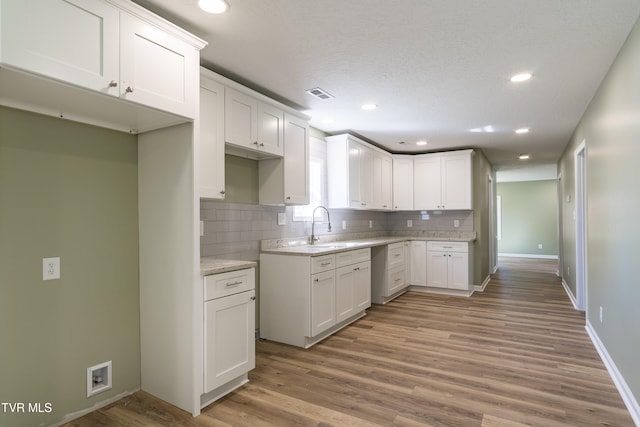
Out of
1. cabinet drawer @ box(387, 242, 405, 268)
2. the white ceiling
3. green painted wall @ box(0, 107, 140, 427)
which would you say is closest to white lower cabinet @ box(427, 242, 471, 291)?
cabinet drawer @ box(387, 242, 405, 268)

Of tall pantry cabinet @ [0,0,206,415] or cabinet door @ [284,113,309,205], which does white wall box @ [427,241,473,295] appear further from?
tall pantry cabinet @ [0,0,206,415]

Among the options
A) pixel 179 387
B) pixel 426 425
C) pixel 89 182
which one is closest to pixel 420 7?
pixel 89 182

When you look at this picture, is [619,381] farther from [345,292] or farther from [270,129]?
[270,129]

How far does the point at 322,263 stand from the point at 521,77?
2.36 meters

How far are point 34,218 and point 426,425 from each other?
2.49 metres

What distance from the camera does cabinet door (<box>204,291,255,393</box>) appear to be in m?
2.26

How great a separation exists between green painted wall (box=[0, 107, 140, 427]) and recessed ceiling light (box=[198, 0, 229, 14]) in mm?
999

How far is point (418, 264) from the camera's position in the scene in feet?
19.1

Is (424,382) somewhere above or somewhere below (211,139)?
below

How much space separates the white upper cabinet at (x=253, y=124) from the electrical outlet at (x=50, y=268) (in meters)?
1.38

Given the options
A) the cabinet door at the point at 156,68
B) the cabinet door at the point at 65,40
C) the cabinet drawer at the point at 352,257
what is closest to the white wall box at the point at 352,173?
the cabinet drawer at the point at 352,257

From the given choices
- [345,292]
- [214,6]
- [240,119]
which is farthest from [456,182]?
[214,6]

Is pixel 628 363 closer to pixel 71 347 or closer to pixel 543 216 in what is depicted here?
pixel 71 347

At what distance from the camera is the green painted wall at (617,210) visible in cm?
222
